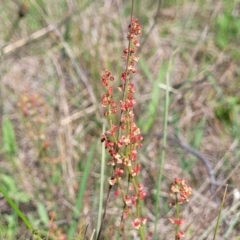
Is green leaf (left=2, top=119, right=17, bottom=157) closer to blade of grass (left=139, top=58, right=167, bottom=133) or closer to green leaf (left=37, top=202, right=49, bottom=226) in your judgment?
green leaf (left=37, top=202, right=49, bottom=226)

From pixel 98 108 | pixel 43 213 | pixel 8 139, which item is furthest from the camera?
pixel 98 108

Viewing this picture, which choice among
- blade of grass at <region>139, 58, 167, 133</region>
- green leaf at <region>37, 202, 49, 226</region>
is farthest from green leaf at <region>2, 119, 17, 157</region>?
blade of grass at <region>139, 58, 167, 133</region>

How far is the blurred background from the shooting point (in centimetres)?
139

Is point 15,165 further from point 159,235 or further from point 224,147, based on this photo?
point 224,147

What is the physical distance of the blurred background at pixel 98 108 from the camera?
4.56 ft

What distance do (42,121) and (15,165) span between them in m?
0.18

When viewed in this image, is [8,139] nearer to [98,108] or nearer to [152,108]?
[98,108]

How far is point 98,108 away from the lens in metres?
1.69

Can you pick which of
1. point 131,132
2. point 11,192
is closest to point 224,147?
point 11,192

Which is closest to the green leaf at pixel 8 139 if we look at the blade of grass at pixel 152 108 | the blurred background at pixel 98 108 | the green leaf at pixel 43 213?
the blurred background at pixel 98 108

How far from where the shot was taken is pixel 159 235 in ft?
4.29

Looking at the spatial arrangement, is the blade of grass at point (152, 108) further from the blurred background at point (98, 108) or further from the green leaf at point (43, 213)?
the green leaf at point (43, 213)

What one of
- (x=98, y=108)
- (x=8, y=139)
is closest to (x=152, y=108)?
(x=98, y=108)

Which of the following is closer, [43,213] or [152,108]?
[43,213]
